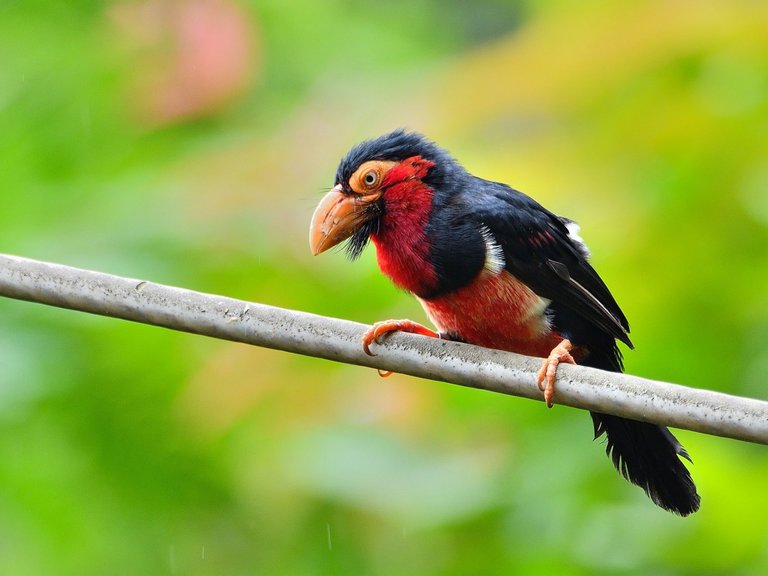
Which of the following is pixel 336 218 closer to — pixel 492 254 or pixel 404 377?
pixel 492 254

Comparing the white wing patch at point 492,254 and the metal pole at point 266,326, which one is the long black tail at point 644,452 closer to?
the white wing patch at point 492,254

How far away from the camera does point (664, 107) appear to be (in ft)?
14.3

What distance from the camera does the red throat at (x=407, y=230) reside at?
11.9ft

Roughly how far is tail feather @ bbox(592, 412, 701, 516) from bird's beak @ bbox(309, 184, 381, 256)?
99 centimetres

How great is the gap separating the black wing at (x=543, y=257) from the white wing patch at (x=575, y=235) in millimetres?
102

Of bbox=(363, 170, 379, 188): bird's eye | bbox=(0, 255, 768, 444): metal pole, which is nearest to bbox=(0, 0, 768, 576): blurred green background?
bbox=(363, 170, 379, 188): bird's eye

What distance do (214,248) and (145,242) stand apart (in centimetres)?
27

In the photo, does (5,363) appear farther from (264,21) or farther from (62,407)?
(264,21)

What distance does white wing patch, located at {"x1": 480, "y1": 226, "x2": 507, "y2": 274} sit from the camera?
365 cm

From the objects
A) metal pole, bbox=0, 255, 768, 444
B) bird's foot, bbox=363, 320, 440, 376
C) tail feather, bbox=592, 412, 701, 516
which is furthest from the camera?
tail feather, bbox=592, 412, 701, 516

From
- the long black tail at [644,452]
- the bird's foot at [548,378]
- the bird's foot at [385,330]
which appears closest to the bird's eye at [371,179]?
the bird's foot at [385,330]

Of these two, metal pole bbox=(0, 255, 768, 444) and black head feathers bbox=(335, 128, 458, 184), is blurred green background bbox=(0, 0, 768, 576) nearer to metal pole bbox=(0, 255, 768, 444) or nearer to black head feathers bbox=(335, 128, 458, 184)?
black head feathers bbox=(335, 128, 458, 184)

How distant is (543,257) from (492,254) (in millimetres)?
196

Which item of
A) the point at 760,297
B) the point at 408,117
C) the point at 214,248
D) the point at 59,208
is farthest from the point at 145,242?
the point at 760,297
